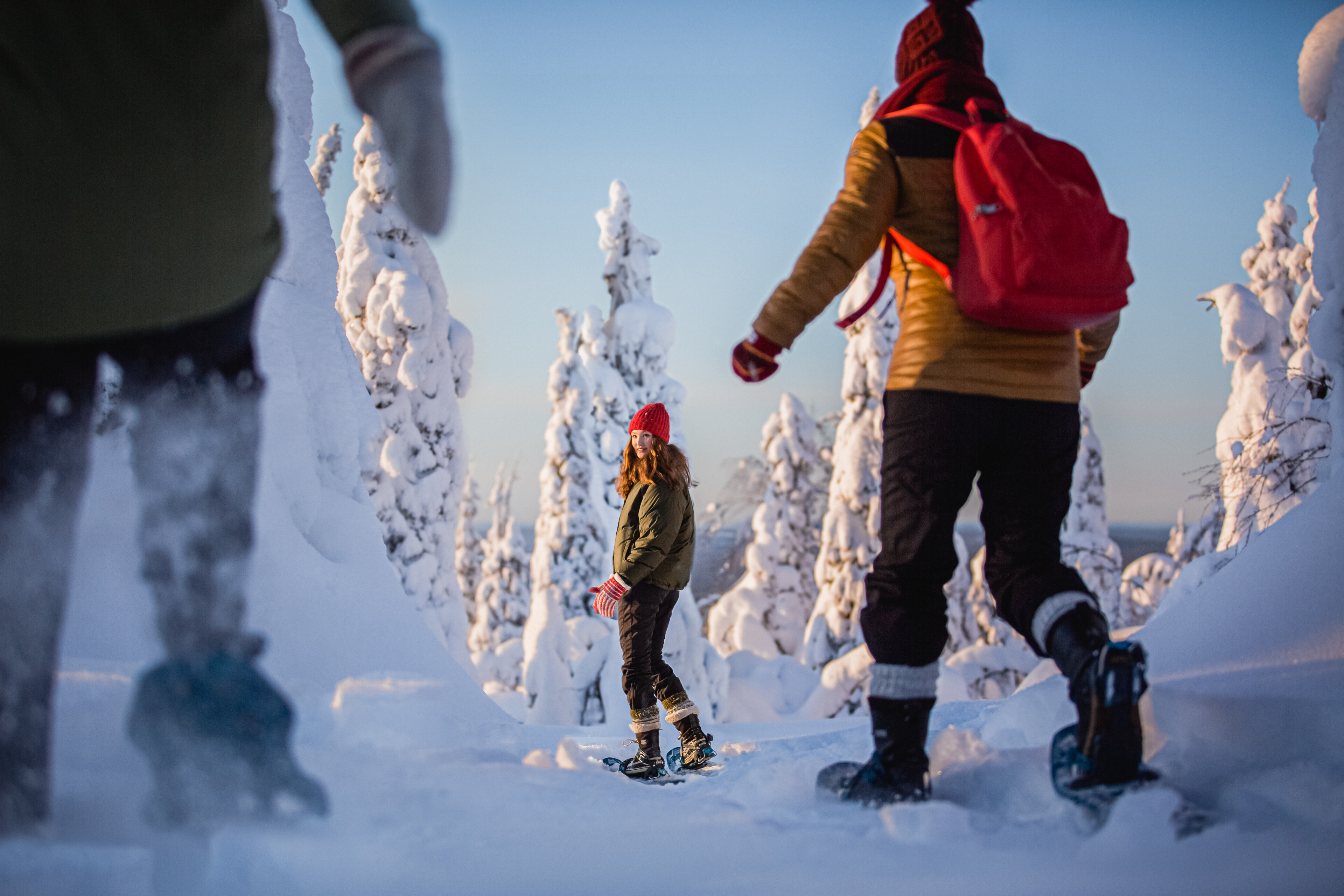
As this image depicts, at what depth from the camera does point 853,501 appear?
49.6 feet

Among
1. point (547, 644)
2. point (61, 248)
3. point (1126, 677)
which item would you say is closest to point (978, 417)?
point (1126, 677)

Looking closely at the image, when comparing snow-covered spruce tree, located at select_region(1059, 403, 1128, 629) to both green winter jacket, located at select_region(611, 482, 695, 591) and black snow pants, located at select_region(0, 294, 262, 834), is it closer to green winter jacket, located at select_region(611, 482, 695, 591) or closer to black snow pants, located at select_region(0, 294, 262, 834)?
green winter jacket, located at select_region(611, 482, 695, 591)

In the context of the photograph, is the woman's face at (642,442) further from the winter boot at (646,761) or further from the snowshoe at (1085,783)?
the snowshoe at (1085,783)

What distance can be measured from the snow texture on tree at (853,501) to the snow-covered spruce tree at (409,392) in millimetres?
6702

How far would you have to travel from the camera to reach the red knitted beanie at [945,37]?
1.88 m

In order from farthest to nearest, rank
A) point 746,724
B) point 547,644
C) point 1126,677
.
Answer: point 547,644, point 746,724, point 1126,677

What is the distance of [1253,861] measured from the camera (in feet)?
4.03

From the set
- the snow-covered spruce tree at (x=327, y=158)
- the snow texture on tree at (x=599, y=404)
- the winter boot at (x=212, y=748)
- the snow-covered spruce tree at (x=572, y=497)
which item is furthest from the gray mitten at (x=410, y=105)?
the snow-covered spruce tree at (x=572, y=497)

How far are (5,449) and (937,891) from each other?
1.56 meters

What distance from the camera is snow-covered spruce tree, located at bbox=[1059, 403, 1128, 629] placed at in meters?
16.3

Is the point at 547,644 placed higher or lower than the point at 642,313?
lower

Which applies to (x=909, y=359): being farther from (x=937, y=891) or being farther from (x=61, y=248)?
(x=61, y=248)

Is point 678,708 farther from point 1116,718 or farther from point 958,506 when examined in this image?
point 1116,718

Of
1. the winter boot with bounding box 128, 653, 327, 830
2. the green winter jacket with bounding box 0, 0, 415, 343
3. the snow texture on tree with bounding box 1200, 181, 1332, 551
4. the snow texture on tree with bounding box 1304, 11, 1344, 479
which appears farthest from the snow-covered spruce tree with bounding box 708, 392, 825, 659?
the green winter jacket with bounding box 0, 0, 415, 343
